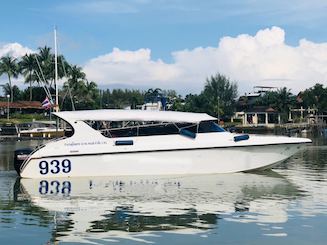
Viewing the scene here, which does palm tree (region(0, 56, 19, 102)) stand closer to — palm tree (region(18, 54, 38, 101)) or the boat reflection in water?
palm tree (region(18, 54, 38, 101))

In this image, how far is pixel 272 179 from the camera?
1873 cm

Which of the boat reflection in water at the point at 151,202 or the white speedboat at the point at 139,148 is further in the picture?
the white speedboat at the point at 139,148

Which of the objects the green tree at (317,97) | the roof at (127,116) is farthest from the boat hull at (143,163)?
the green tree at (317,97)

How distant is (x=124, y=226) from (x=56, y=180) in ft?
→ 25.5


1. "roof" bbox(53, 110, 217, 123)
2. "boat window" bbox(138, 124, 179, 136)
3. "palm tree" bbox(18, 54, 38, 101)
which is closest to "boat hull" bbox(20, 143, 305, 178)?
"boat window" bbox(138, 124, 179, 136)

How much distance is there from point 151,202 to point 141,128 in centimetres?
556

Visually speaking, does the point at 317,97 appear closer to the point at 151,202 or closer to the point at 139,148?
the point at 139,148

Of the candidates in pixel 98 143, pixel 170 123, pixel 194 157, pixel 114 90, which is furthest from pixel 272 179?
pixel 114 90

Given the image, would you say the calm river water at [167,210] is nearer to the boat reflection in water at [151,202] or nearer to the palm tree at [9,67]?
the boat reflection in water at [151,202]

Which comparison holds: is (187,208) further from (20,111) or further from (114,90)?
(114,90)

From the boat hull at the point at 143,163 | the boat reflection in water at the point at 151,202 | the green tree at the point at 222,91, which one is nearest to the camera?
the boat reflection in water at the point at 151,202

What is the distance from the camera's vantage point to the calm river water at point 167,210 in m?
10.1

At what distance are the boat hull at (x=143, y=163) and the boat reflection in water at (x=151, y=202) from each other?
13.9 inches

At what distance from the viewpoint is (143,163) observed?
18828 mm
